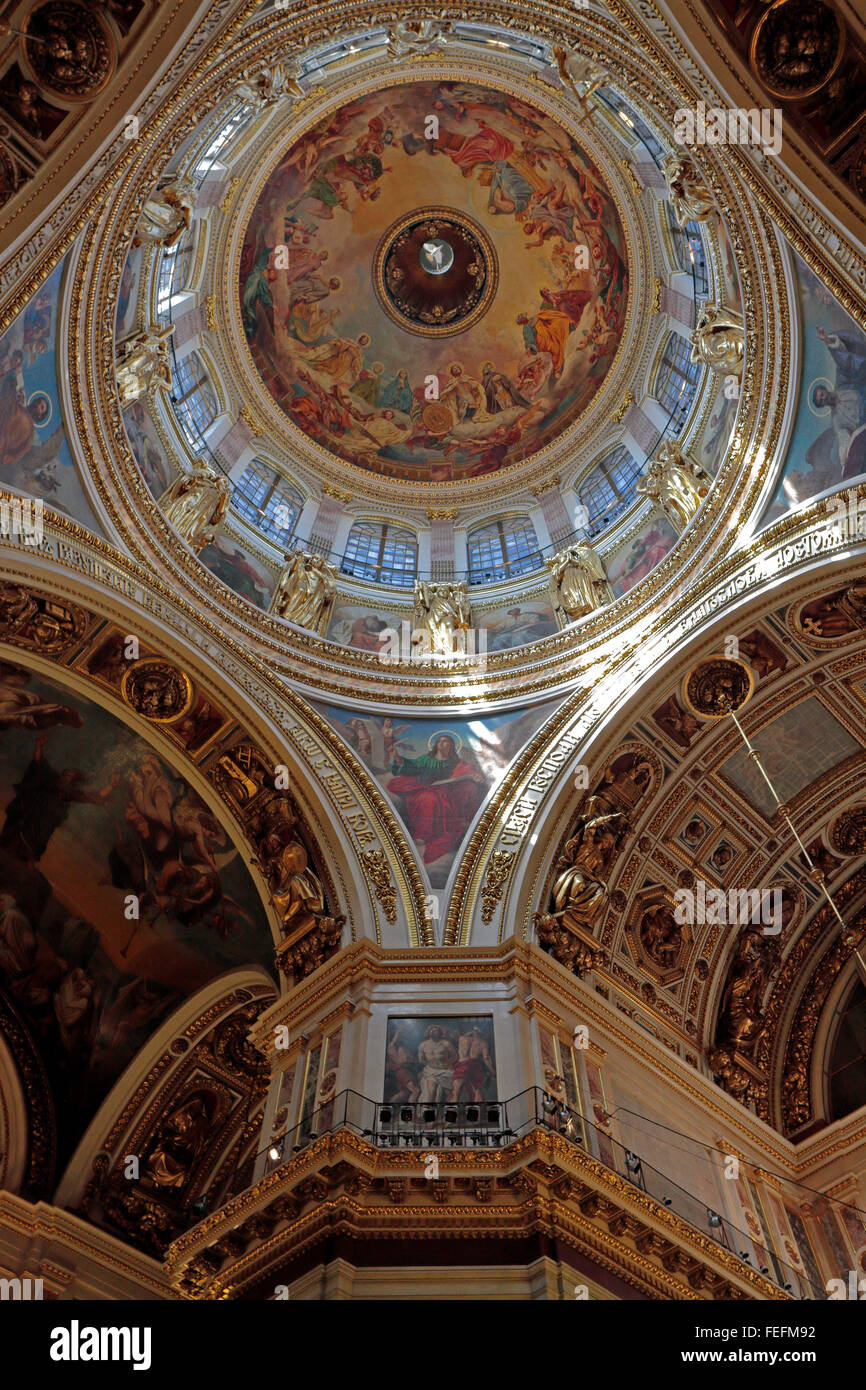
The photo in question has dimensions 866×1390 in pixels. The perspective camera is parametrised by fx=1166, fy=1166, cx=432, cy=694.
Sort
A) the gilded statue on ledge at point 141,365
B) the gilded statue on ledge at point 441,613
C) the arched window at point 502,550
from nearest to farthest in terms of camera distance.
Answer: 1. the gilded statue on ledge at point 141,365
2. the gilded statue on ledge at point 441,613
3. the arched window at point 502,550

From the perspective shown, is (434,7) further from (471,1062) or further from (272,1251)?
(272,1251)

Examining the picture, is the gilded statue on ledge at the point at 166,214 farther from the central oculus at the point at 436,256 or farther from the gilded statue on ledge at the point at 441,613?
the central oculus at the point at 436,256

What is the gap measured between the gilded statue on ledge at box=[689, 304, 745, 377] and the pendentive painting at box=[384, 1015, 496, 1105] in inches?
411

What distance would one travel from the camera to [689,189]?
16703 millimetres

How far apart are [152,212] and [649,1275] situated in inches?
590

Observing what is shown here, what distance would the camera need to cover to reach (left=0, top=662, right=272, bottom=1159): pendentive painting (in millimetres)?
17016

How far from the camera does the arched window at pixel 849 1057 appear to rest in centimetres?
1753

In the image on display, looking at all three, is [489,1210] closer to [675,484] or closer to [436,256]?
[675,484]

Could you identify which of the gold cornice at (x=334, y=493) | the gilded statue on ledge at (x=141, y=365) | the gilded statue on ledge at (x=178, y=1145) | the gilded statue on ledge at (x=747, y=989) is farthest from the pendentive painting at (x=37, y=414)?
the gilded statue on ledge at (x=747, y=989)

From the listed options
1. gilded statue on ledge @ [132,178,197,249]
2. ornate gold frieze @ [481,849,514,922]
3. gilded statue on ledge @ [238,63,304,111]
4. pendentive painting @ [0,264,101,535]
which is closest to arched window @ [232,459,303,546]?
pendentive painting @ [0,264,101,535]

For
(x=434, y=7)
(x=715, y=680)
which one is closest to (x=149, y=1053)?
(x=715, y=680)

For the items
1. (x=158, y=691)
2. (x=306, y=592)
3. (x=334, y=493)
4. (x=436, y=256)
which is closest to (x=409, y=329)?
(x=436, y=256)

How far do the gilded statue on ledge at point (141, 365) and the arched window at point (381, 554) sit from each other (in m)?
4.84

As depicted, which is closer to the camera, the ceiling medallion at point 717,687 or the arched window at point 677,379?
the ceiling medallion at point 717,687
